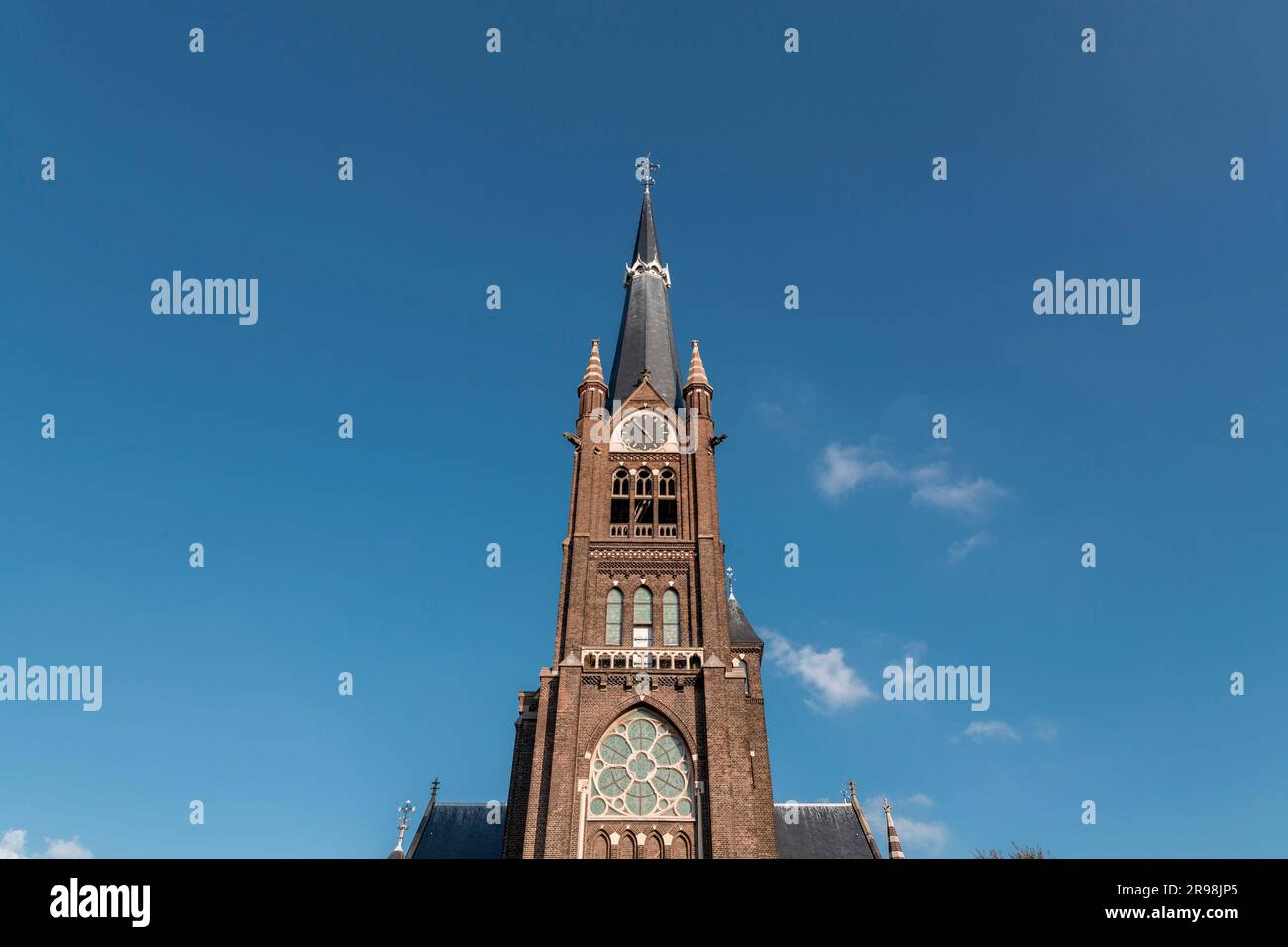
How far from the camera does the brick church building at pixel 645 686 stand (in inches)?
1298

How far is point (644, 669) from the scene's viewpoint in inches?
1420

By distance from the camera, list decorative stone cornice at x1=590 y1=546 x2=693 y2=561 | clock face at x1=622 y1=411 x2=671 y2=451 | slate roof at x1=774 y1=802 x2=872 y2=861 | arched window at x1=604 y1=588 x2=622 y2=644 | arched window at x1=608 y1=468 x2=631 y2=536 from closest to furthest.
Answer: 1. arched window at x1=604 y1=588 x2=622 y2=644
2. decorative stone cornice at x1=590 y1=546 x2=693 y2=561
3. arched window at x1=608 y1=468 x2=631 y2=536
4. slate roof at x1=774 y1=802 x2=872 y2=861
5. clock face at x1=622 y1=411 x2=671 y2=451

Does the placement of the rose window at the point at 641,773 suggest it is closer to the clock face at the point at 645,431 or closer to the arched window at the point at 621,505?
the arched window at the point at 621,505

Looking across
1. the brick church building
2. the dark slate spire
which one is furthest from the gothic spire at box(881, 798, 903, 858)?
the dark slate spire

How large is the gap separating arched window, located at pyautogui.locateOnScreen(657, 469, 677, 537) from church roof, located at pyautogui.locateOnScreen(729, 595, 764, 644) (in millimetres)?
9070

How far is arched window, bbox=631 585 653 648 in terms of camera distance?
125ft

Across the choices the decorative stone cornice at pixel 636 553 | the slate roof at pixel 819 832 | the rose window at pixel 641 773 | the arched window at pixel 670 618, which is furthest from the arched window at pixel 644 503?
the slate roof at pixel 819 832

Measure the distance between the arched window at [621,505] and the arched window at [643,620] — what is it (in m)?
3.34

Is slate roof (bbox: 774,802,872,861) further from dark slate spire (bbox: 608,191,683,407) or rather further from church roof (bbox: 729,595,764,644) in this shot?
dark slate spire (bbox: 608,191,683,407)

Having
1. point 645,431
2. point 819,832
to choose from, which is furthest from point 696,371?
point 819,832

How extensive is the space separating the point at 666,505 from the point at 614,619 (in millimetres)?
6564

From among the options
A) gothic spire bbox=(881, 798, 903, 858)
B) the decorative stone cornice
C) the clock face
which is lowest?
gothic spire bbox=(881, 798, 903, 858)
